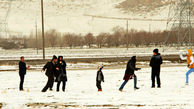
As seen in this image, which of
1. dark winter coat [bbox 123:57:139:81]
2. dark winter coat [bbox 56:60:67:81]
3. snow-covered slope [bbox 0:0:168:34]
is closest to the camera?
dark winter coat [bbox 123:57:139:81]

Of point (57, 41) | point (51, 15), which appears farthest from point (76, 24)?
point (57, 41)

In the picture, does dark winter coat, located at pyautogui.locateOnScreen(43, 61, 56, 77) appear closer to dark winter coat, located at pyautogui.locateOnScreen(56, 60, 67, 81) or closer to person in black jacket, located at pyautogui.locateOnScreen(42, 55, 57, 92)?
person in black jacket, located at pyautogui.locateOnScreen(42, 55, 57, 92)

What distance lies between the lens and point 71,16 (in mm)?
160625

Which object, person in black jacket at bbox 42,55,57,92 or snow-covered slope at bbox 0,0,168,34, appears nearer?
person in black jacket at bbox 42,55,57,92

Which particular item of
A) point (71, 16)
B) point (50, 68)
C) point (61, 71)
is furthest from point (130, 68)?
point (71, 16)

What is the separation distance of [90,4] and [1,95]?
17592 centimetres

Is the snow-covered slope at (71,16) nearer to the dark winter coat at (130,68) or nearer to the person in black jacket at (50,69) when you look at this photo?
the person in black jacket at (50,69)

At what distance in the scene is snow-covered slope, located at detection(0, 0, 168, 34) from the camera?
136m

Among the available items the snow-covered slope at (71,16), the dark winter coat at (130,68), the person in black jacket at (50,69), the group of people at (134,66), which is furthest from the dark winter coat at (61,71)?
the snow-covered slope at (71,16)

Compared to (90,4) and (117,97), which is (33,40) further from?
(90,4)

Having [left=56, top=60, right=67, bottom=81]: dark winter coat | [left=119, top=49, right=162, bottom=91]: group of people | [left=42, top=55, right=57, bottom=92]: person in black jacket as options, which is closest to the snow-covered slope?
[left=42, top=55, right=57, bottom=92]: person in black jacket

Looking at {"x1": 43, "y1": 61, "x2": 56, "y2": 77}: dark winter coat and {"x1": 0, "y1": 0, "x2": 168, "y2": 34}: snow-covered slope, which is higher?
{"x1": 0, "y1": 0, "x2": 168, "y2": 34}: snow-covered slope

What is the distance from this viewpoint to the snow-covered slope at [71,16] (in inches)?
5374

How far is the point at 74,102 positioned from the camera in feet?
35.8
